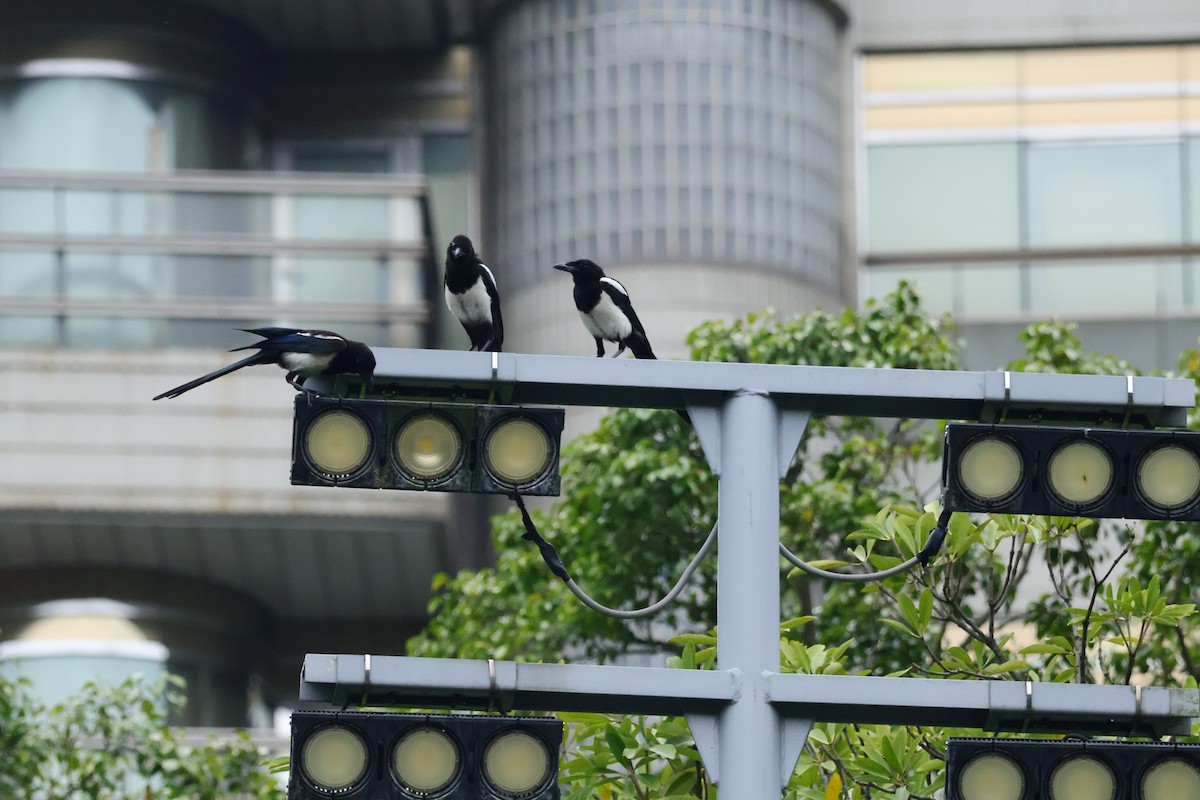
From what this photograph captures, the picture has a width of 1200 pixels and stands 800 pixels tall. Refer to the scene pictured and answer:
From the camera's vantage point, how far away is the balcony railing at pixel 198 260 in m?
18.3

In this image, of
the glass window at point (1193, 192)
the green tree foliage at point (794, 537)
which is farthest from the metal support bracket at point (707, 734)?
the glass window at point (1193, 192)

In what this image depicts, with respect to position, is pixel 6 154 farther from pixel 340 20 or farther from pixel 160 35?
pixel 340 20

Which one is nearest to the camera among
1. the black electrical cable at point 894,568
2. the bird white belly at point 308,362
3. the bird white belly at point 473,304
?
the bird white belly at point 308,362

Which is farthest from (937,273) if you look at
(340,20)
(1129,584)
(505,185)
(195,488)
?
(1129,584)

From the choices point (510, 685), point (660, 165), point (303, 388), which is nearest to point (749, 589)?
point (510, 685)

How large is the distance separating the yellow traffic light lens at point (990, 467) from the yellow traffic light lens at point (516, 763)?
143cm

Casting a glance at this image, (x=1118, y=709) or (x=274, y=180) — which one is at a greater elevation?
(x=274, y=180)

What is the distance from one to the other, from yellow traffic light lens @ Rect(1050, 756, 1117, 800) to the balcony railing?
42.0 feet

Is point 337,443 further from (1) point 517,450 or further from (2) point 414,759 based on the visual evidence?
(2) point 414,759

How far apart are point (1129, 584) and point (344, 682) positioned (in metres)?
3.79

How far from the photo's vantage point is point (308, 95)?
22547 mm

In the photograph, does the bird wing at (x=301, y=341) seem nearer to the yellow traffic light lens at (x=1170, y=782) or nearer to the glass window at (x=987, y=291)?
the yellow traffic light lens at (x=1170, y=782)

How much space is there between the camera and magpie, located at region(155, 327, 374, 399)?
19.9 feet

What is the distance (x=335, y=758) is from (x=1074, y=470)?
223 centimetres
